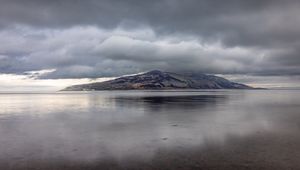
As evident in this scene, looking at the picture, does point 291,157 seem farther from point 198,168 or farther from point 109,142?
point 109,142

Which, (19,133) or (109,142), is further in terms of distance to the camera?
(19,133)

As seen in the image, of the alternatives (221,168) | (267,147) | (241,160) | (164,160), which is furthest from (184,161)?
(267,147)

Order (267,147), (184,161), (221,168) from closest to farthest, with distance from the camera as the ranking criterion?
(221,168) → (184,161) → (267,147)

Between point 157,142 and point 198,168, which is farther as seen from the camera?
point 157,142

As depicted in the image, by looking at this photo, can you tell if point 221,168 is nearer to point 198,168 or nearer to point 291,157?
point 198,168

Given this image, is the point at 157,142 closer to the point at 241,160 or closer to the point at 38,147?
the point at 241,160

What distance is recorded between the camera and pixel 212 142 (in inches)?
799

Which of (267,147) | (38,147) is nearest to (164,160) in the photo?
(267,147)

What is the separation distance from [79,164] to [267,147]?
41.5ft

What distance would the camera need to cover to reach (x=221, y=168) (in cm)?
1372

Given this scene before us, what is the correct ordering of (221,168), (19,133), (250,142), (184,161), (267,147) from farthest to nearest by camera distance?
(19,133) → (250,142) → (267,147) → (184,161) → (221,168)

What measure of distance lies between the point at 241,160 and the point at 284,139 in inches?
317

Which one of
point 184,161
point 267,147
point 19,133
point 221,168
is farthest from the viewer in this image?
point 19,133

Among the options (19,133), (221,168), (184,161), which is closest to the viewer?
(221,168)
